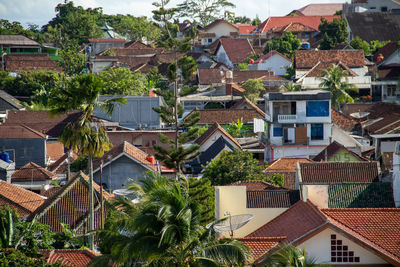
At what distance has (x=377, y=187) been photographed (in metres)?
25.9

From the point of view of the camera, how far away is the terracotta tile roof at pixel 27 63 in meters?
76.1

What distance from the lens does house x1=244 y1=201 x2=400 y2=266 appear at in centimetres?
1820

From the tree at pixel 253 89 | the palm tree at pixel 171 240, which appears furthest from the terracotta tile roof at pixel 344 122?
the palm tree at pixel 171 240

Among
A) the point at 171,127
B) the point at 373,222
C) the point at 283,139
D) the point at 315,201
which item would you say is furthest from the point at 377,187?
the point at 171,127

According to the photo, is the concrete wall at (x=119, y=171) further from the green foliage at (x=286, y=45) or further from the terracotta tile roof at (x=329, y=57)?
the green foliage at (x=286, y=45)

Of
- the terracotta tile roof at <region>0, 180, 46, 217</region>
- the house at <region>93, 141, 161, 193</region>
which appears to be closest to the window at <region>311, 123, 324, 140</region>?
the house at <region>93, 141, 161, 193</region>

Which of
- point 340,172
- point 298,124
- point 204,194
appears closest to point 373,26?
point 298,124

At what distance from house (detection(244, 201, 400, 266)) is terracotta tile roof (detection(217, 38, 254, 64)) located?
61749 millimetres

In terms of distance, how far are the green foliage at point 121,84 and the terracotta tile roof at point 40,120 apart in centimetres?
651

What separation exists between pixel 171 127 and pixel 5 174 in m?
16.9

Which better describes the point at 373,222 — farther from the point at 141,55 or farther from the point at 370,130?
the point at 141,55

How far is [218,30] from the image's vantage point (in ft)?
318

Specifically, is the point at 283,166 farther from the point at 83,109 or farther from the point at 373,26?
the point at 373,26

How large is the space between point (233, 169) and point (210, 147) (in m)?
7.23
